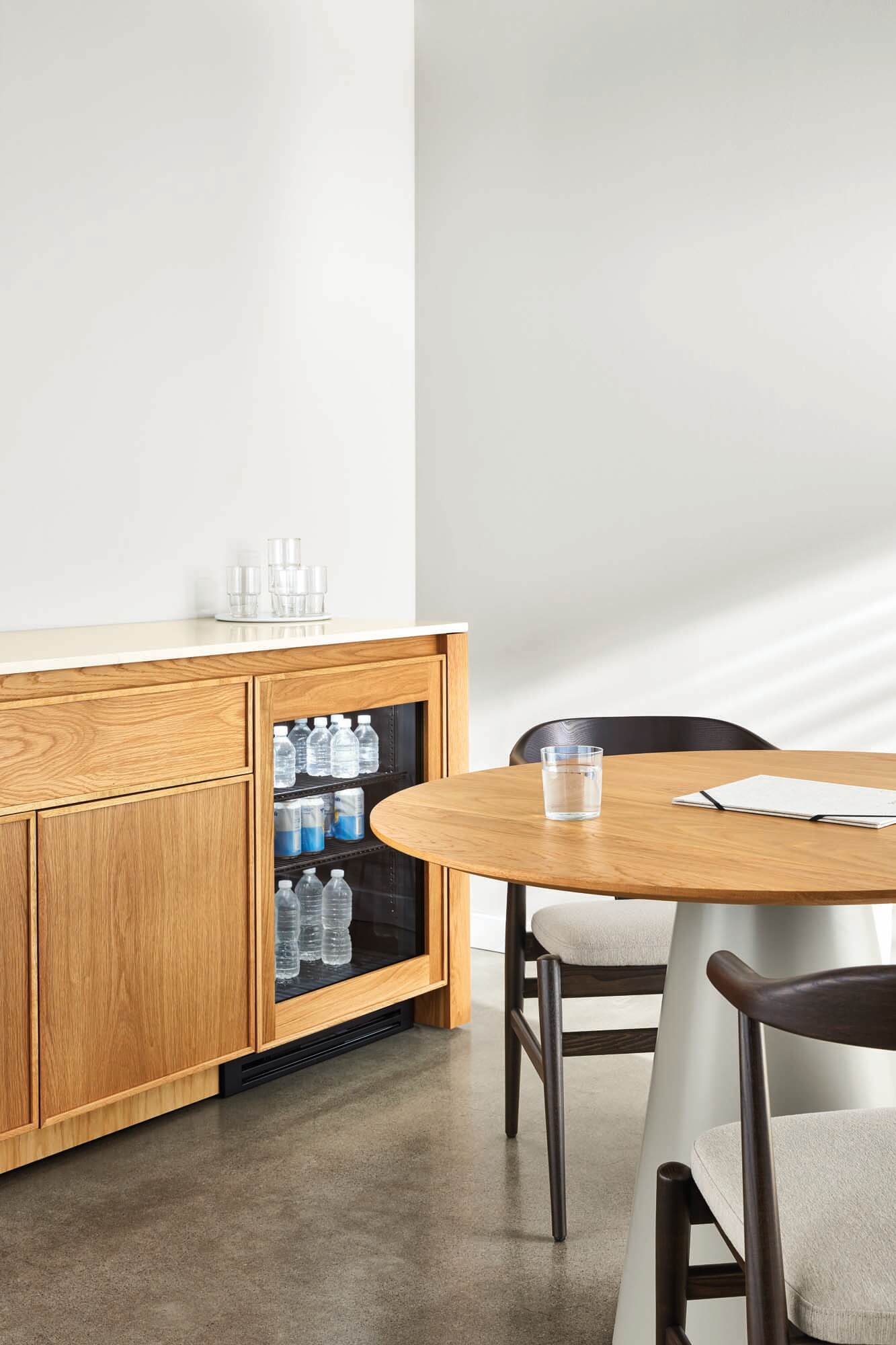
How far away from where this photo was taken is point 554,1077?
2191 mm

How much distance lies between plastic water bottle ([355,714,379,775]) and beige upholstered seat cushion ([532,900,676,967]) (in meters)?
0.87

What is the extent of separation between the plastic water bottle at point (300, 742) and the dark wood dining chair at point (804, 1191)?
66.6 inches

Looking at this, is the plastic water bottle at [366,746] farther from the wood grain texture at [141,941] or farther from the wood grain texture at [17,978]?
the wood grain texture at [17,978]

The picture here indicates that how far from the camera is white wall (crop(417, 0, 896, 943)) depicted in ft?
10.6

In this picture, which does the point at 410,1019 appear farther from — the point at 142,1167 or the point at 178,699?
the point at 178,699

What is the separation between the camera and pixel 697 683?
3.55m

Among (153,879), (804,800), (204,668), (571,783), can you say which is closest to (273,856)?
(153,879)

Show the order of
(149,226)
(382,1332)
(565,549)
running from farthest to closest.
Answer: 1. (565,549)
2. (149,226)
3. (382,1332)

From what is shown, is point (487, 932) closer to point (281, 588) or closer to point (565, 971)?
point (281, 588)

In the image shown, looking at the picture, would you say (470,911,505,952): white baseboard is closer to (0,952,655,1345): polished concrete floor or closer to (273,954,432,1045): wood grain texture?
(273,954,432,1045): wood grain texture

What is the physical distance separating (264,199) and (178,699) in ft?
5.23

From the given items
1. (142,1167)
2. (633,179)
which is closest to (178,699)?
(142,1167)

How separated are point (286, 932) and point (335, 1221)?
81 cm

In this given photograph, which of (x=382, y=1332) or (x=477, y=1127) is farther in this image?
(x=477, y=1127)
